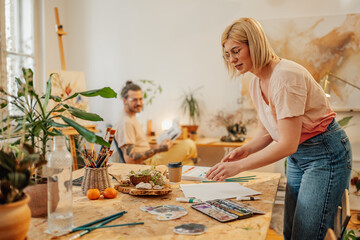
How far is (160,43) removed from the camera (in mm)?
4203

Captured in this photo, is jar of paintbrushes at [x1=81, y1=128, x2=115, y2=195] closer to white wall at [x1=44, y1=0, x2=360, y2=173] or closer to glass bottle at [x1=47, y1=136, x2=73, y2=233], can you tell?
glass bottle at [x1=47, y1=136, x2=73, y2=233]

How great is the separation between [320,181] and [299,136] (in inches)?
9.1

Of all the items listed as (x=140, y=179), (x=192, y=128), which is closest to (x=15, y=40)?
(x=192, y=128)

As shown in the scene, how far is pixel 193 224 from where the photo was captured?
1007mm

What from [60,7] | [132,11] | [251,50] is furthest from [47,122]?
[60,7]

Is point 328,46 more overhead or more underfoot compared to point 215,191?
more overhead

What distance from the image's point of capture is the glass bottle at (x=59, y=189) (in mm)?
966

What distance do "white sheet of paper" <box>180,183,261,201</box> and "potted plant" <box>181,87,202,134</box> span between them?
2.57 meters

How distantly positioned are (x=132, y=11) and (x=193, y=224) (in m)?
3.84

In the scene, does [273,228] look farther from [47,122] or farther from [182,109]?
[47,122]

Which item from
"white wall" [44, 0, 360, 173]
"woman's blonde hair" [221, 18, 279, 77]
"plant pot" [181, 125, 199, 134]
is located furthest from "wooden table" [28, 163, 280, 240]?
"white wall" [44, 0, 360, 173]

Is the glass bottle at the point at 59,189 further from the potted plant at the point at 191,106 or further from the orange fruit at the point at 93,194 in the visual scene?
the potted plant at the point at 191,106

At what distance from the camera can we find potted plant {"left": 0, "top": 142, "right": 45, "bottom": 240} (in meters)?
0.77

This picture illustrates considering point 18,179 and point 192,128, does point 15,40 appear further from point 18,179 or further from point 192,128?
point 18,179
